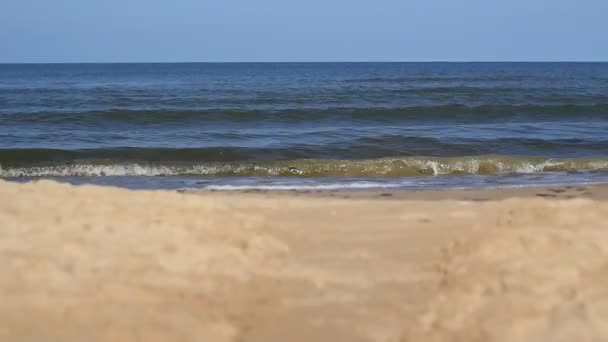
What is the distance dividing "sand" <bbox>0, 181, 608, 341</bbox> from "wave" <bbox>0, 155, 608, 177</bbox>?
23.1ft

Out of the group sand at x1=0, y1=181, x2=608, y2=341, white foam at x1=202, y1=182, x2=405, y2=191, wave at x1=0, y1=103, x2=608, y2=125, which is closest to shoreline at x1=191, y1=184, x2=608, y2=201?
white foam at x1=202, y1=182, x2=405, y2=191

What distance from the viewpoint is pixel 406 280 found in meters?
4.76

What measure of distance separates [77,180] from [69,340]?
31.0 feet

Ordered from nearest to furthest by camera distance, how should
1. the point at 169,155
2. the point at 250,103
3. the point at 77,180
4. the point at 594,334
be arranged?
the point at 594,334 < the point at 77,180 < the point at 169,155 < the point at 250,103

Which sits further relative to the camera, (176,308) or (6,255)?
(6,255)

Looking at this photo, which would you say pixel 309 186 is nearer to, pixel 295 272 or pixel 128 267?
pixel 295 272

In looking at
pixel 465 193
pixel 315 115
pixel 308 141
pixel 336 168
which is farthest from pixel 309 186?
pixel 315 115

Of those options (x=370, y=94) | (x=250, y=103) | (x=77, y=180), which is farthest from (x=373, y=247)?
(x=370, y=94)

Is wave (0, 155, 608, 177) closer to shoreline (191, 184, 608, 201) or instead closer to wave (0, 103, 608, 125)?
shoreline (191, 184, 608, 201)

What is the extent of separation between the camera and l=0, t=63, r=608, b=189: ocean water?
1335cm

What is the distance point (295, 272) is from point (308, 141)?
41.8ft

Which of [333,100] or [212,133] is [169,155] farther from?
[333,100]

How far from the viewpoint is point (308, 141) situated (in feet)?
57.7

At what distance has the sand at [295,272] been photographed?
390cm
